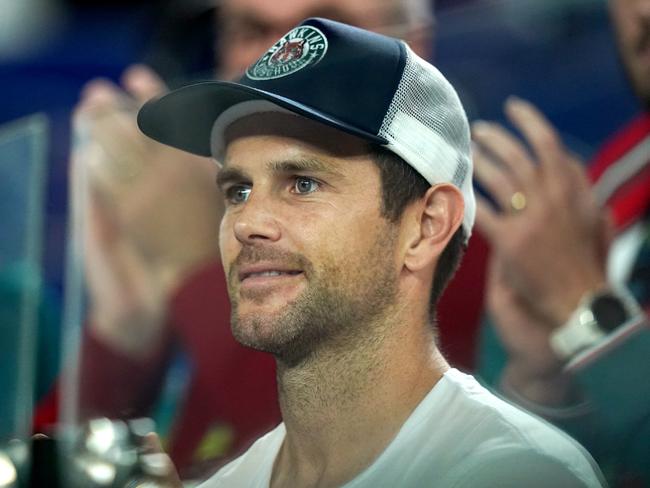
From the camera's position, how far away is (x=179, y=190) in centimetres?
160

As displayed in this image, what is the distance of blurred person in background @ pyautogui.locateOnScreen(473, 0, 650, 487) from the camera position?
1.18 m

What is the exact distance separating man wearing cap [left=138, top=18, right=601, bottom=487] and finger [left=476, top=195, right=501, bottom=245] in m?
0.09

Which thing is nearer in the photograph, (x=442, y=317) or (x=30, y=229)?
(x=442, y=317)

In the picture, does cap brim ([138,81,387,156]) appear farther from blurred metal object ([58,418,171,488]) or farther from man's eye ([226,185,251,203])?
blurred metal object ([58,418,171,488])

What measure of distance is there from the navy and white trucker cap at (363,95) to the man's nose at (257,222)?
0.11 metres

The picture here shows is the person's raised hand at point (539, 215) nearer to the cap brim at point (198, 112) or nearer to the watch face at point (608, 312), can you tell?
the watch face at point (608, 312)

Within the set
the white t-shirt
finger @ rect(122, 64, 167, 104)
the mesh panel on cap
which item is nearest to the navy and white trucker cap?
the mesh panel on cap

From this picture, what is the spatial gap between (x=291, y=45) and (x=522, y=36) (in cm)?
35

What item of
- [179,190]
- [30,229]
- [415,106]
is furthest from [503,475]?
[30,229]

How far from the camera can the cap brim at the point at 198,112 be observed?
3.65ft

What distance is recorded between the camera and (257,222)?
3.77 feet

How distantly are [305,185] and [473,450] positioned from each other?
0.34 meters

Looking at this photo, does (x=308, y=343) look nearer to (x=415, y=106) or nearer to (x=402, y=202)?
(x=402, y=202)

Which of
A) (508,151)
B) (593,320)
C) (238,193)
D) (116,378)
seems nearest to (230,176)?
(238,193)
